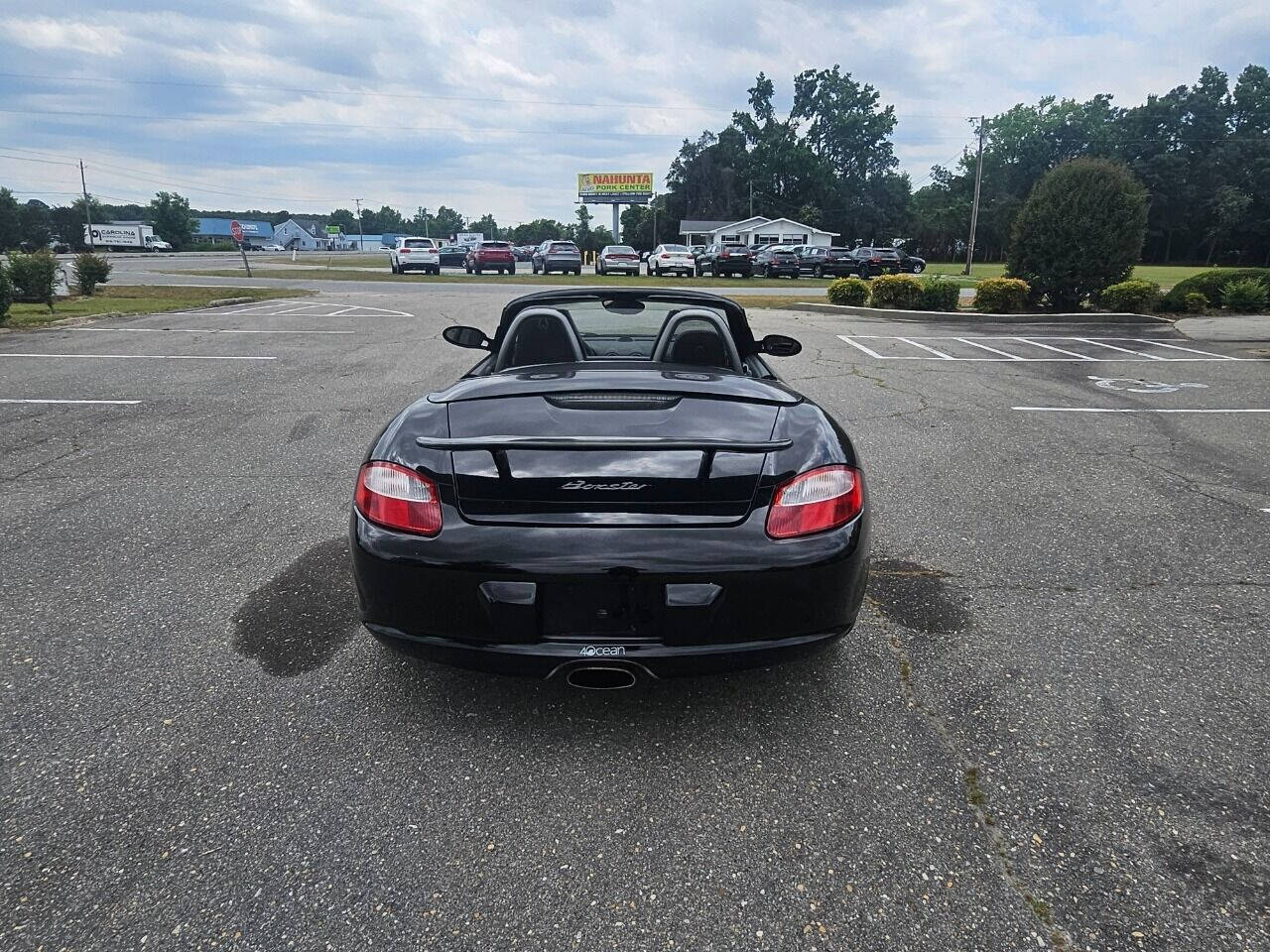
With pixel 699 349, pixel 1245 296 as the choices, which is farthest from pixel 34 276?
pixel 1245 296

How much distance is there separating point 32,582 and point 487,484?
8.89ft

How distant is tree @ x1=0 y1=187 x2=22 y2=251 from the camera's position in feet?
281

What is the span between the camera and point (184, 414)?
6.89 m

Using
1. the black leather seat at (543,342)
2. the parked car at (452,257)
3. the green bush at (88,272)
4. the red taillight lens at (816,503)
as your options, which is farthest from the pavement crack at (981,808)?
the parked car at (452,257)

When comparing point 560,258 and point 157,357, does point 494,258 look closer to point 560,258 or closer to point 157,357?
point 560,258

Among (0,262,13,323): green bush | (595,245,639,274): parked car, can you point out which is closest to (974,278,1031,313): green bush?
(595,245,639,274): parked car

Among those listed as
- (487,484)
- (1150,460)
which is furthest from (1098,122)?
Result: (487,484)

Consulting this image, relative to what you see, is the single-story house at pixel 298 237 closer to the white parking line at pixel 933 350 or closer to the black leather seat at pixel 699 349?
the white parking line at pixel 933 350

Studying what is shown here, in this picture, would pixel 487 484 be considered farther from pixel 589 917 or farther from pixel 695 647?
pixel 589 917

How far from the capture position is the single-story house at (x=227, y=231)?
12273 centimetres

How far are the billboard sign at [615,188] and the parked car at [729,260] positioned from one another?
182ft

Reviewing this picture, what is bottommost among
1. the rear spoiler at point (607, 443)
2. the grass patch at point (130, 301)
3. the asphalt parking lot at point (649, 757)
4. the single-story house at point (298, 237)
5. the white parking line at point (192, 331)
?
the asphalt parking lot at point (649, 757)

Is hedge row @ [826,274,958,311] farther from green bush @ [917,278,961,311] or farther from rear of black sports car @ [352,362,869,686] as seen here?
rear of black sports car @ [352,362,869,686]

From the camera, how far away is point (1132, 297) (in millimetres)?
15219
